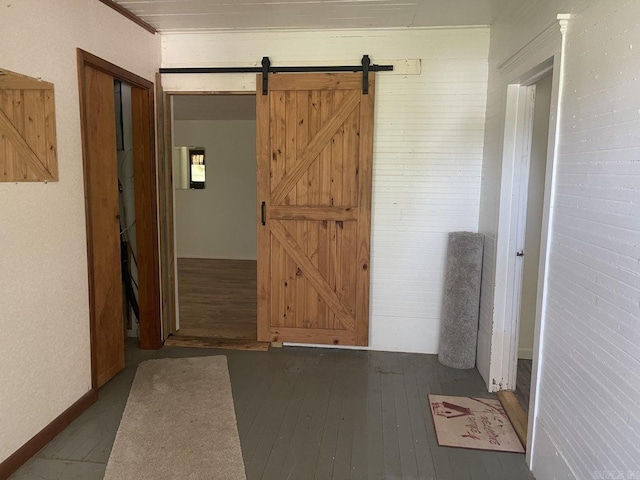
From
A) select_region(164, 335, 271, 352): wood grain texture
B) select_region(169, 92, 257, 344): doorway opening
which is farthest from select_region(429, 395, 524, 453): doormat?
select_region(169, 92, 257, 344): doorway opening

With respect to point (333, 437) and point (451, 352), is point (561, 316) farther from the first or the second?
point (451, 352)

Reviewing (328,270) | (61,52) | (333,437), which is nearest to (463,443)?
(333,437)

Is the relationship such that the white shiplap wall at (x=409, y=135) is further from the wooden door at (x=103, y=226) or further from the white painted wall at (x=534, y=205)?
the wooden door at (x=103, y=226)

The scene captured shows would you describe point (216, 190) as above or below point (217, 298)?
above

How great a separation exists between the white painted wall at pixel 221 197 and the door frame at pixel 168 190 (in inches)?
137

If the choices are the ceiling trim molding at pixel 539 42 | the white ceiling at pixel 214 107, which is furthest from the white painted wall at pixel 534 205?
the white ceiling at pixel 214 107

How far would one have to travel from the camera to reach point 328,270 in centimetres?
374

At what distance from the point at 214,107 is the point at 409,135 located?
3.64 meters

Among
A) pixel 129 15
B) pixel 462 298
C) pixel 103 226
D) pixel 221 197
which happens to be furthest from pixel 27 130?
pixel 221 197

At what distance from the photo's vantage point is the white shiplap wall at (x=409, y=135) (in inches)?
138

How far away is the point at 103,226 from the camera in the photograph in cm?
313

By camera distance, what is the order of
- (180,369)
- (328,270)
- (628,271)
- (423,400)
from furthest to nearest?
(328,270)
(180,369)
(423,400)
(628,271)

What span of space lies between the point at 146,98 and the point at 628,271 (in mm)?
3304

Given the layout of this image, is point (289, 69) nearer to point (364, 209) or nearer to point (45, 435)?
point (364, 209)
